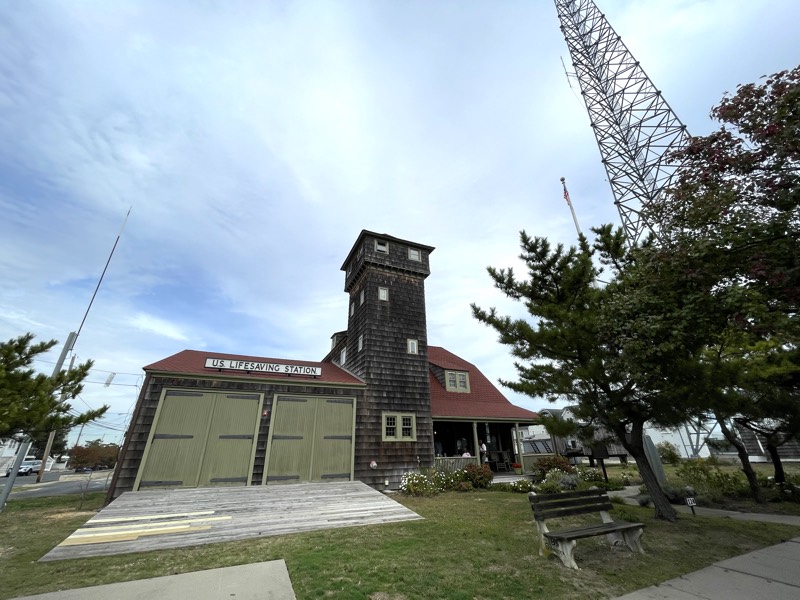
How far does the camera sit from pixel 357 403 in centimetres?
1580

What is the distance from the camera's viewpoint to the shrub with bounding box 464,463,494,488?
1542cm

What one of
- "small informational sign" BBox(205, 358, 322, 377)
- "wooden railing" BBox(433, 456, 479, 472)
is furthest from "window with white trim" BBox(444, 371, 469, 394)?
"small informational sign" BBox(205, 358, 322, 377)

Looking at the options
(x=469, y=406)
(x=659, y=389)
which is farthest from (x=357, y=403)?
(x=659, y=389)

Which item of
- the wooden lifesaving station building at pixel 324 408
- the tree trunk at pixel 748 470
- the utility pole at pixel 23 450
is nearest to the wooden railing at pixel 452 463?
the wooden lifesaving station building at pixel 324 408

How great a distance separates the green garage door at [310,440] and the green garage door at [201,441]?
0.94 meters

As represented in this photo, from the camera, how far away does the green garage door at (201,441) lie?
12141 millimetres

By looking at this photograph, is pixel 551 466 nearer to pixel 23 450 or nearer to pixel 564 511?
pixel 564 511

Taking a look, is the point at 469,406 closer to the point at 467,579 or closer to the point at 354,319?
the point at 354,319

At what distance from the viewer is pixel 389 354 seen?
1728cm

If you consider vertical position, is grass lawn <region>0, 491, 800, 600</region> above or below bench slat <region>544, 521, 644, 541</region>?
below

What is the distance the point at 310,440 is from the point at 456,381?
34.8 ft

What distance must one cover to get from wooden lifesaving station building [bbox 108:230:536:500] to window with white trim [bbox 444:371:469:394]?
288 millimetres

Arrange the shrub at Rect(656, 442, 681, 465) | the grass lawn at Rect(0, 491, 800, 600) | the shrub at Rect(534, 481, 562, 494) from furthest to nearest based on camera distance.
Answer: the shrub at Rect(656, 442, 681, 465) < the shrub at Rect(534, 481, 562, 494) < the grass lawn at Rect(0, 491, 800, 600)

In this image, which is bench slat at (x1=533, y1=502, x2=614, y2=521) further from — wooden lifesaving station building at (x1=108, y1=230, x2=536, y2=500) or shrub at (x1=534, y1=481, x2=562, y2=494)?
wooden lifesaving station building at (x1=108, y1=230, x2=536, y2=500)
